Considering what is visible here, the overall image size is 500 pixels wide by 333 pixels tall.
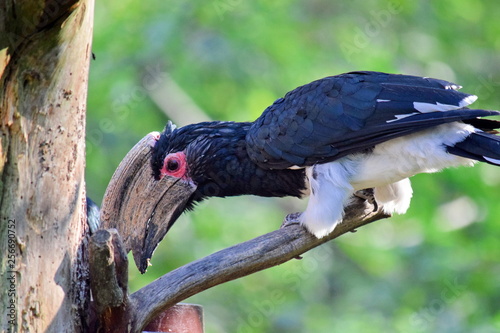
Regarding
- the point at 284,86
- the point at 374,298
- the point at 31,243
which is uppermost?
the point at 284,86

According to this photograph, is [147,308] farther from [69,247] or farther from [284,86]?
[284,86]

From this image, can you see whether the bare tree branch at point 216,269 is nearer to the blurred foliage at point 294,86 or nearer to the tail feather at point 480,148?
the tail feather at point 480,148

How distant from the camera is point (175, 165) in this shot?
4773 millimetres

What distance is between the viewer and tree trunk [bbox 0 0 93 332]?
3.21 m

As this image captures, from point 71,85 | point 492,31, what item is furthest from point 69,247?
point 492,31

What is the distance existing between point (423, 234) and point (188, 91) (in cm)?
336

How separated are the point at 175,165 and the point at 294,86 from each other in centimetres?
378

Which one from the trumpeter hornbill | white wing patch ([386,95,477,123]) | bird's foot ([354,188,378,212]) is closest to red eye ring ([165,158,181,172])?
the trumpeter hornbill

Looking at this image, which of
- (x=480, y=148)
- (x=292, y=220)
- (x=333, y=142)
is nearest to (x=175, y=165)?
(x=292, y=220)

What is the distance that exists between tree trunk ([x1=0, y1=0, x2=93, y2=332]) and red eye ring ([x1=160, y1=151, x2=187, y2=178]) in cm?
122

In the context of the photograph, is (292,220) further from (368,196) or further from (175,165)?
(175,165)

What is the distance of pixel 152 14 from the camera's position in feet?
27.9

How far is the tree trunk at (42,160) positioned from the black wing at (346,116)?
5.11 ft

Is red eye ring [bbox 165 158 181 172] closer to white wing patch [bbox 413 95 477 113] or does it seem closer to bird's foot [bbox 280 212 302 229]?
bird's foot [bbox 280 212 302 229]
